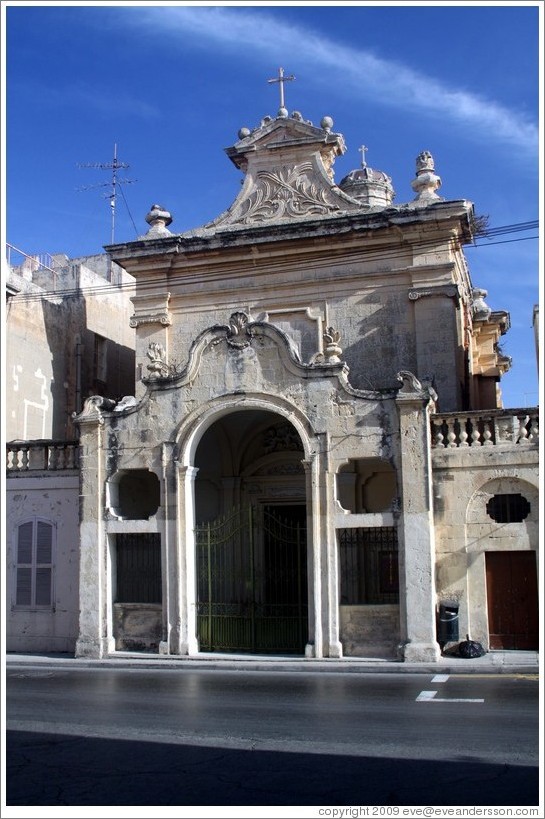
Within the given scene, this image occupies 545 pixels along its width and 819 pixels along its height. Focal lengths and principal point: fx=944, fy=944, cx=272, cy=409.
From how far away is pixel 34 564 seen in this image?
21.1 m

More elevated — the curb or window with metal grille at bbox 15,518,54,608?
window with metal grille at bbox 15,518,54,608

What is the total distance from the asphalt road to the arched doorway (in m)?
3.49

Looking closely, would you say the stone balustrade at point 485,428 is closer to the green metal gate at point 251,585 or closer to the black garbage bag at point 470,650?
the green metal gate at point 251,585

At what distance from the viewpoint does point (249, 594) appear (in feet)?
69.7

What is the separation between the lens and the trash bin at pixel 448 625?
17.8 m

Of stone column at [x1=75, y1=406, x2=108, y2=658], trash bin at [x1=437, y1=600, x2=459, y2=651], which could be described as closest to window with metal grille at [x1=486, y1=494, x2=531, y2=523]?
trash bin at [x1=437, y1=600, x2=459, y2=651]

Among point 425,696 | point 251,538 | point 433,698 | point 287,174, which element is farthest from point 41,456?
point 433,698

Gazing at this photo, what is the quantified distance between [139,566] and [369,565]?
5.05 m

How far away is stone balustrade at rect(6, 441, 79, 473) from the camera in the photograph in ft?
69.2

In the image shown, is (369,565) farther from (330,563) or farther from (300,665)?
(300,665)

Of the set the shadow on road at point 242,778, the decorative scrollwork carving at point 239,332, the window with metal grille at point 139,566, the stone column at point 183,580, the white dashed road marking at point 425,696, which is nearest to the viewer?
the shadow on road at point 242,778

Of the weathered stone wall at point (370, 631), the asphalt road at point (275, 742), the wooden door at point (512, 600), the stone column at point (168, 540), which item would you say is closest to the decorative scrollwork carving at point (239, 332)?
the stone column at point (168, 540)

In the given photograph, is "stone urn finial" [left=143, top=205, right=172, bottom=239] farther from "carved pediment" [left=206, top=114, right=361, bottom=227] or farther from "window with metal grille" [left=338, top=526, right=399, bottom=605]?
"window with metal grille" [left=338, top=526, right=399, bottom=605]

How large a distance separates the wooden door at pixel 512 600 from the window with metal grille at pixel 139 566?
7.09 m
